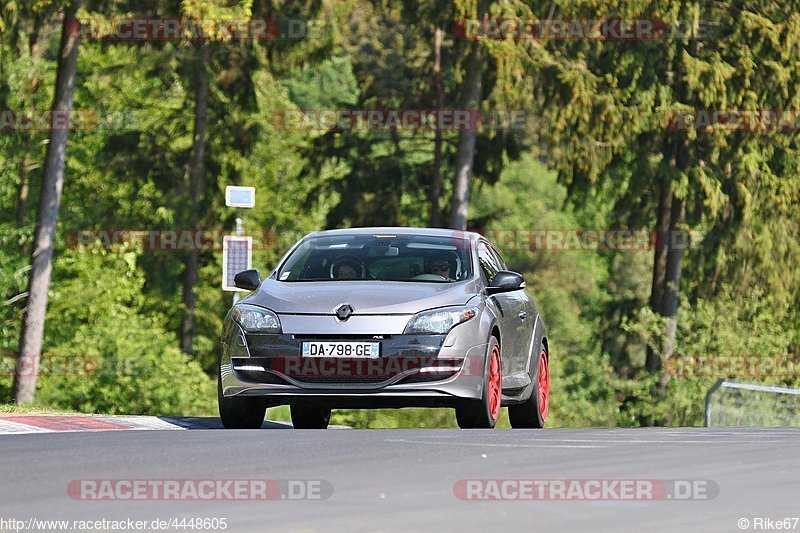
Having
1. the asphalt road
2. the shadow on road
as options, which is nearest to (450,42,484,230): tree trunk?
the shadow on road

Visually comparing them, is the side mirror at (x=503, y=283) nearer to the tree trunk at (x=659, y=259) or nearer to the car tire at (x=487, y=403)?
the car tire at (x=487, y=403)

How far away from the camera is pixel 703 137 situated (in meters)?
39.5

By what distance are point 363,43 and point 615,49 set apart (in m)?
55.8

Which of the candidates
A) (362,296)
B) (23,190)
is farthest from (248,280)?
(23,190)

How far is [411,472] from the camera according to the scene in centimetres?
964

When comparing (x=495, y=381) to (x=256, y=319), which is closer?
(x=256, y=319)

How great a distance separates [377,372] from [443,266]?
1521 mm

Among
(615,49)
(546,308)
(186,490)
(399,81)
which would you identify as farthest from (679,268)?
(546,308)

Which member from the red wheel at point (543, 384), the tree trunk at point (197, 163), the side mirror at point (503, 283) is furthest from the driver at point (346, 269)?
the tree trunk at point (197, 163)

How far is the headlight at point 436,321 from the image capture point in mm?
13156

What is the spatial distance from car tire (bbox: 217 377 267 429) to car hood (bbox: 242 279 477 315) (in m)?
0.79

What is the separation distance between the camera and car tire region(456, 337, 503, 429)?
44.3 feet

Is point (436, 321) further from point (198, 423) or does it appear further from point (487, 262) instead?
point (198, 423)

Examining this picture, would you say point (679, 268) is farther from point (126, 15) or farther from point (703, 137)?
point (126, 15)
